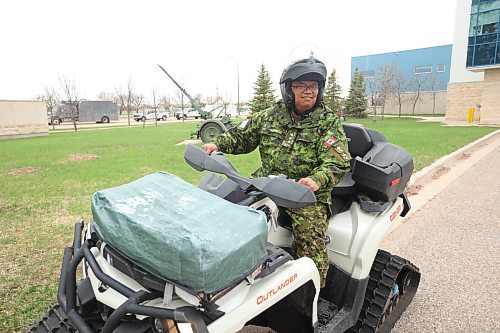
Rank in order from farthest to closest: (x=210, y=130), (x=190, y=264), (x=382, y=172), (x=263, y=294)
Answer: (x=210, y=130)
(x=382, y=172)
(x=263, y=294)
(x=190, y=264)

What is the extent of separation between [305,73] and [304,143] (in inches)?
17.8

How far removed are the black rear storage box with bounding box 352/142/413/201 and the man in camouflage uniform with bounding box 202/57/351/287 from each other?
0.41m

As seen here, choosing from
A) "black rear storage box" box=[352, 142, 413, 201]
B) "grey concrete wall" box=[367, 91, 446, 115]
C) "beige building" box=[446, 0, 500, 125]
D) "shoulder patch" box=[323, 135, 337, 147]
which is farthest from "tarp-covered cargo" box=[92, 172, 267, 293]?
"grey concrete wall" box=[367, 91, 446, 115]

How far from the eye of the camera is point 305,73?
7.94 feet

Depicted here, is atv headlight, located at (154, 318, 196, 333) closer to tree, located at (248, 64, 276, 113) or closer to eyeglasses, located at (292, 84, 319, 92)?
eyeglasses, located at (292, 84, 319, 92)

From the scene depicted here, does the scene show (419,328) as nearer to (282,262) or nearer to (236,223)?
(282,262)

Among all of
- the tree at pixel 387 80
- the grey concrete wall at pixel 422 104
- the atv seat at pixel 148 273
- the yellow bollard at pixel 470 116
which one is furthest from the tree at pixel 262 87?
the atv seat at pixel 148 273

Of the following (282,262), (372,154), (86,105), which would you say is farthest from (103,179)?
(86,105)

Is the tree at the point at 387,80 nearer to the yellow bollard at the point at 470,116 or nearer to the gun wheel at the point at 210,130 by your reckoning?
the yellow bollard at the point at 470,116

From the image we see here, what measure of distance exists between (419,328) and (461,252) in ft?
5.99

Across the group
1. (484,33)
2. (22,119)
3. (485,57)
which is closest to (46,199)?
(22,119)

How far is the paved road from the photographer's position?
3154mm

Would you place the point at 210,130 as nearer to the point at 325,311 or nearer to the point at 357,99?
the point at 325,311

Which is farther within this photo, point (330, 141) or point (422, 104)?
point (422, 104)
